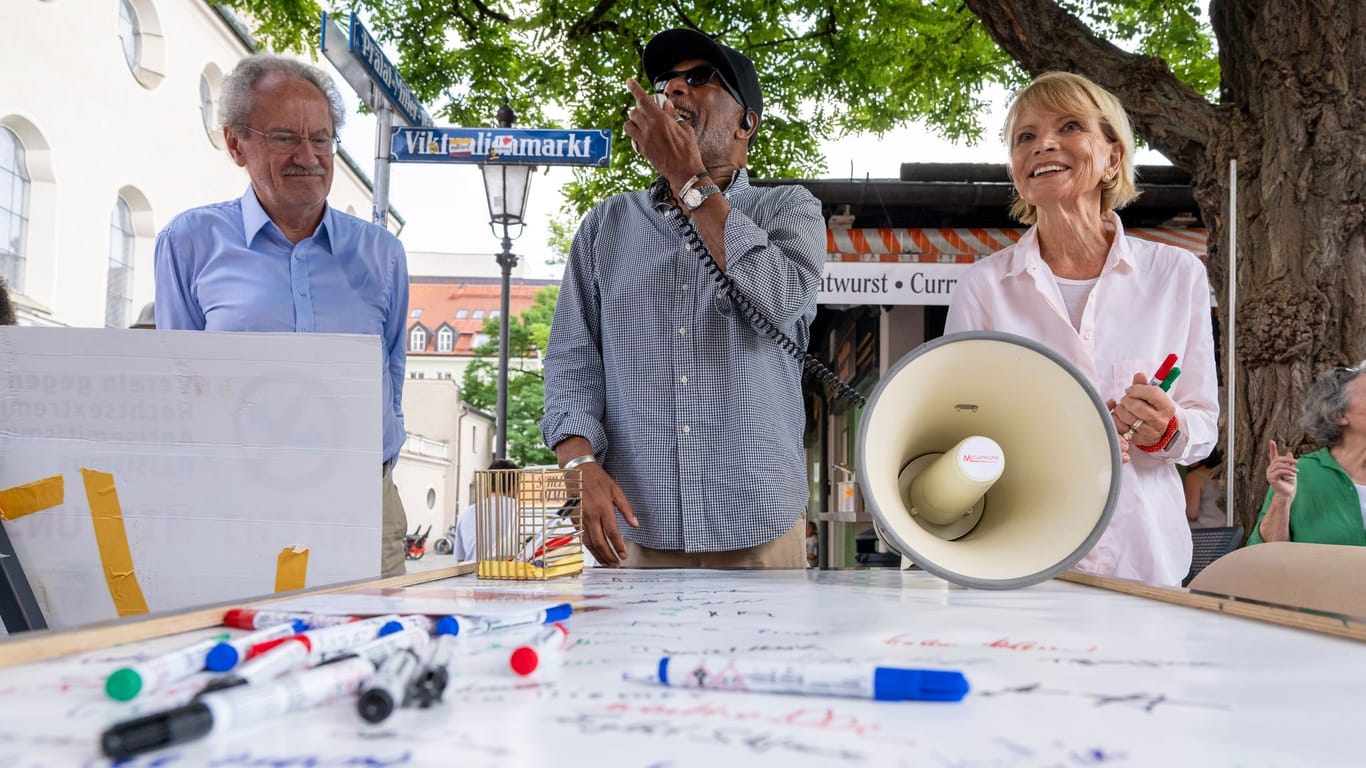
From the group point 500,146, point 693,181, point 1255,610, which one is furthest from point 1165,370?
point 500,146

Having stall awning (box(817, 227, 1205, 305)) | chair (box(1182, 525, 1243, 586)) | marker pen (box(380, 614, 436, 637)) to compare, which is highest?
stall awning (box(817, 227, 1205, 305))

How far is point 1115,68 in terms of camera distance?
4426mm

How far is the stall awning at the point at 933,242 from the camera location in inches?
238

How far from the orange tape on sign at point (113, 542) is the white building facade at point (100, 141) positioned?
12.1 m

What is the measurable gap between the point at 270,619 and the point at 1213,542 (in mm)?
3822

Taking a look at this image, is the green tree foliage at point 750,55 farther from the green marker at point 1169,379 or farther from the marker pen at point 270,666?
the marker pen at point 270,666

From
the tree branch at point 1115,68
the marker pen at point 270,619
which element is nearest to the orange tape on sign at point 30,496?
the marker pen at point 270,619

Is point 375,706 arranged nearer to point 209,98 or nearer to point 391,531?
point 391,531

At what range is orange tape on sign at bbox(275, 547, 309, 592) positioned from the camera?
151cm

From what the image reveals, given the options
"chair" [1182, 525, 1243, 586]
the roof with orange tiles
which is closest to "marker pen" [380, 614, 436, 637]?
"chair" [1182, 525, 1243, 586]

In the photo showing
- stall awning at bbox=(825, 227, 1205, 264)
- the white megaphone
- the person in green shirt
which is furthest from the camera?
stall awning at bbox=(825, 227, 1205, 264)

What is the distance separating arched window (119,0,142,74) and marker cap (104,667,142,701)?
57.8 ft

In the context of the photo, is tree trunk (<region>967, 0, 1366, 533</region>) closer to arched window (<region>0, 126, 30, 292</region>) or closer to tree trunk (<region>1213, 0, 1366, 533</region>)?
tree trunk (<region>1213, 0, 1366, 533</region>)

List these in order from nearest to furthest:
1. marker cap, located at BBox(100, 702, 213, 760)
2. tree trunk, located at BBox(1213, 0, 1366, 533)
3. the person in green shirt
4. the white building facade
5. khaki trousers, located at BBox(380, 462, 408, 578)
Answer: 1. marker cap, located at BBox(100, 702, 213, 760)
2. khaki trousers, located at BBox(380, 462, 408, 578)
3. the person in green shirt
4. tree trunk, located at BBox(1213, 0, 1366, 533)
5. the white building facade
